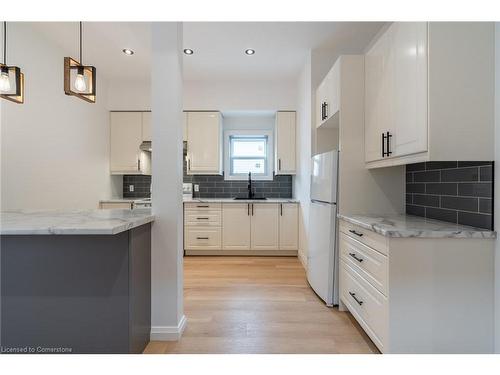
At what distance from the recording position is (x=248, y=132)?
184 inches

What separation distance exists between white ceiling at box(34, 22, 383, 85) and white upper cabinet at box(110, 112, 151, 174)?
0.68 meters

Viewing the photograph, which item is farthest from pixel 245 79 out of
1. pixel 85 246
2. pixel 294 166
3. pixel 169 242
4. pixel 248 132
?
pixel 85 246

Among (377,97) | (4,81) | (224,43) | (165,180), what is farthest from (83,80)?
(377,97)

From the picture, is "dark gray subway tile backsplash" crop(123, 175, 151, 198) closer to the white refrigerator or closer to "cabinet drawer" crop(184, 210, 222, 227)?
"cabinet drawer" crop(184, 210, 222, 227)

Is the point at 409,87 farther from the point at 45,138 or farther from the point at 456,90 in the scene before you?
the point at 45,138

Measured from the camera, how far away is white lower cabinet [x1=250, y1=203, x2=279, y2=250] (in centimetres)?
403

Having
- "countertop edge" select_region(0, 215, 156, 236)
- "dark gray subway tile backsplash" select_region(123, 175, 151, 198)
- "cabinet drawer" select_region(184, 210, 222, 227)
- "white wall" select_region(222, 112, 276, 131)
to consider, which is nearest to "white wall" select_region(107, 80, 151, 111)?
"dark gray subway tile backsplash" select_region(123, 175, 151, 198)

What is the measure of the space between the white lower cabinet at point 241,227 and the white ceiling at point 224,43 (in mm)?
1906

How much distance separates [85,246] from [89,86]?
1187mm

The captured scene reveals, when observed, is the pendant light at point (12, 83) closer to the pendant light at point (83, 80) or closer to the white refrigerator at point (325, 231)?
the pendant light at point (83, 80)

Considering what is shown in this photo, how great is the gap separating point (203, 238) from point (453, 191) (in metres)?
3.10

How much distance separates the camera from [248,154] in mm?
4727

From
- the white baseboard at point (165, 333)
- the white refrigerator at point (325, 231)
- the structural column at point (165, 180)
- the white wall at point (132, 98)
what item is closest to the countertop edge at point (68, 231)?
the structural column at point (165, 180)

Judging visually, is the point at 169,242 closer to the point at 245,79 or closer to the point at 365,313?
the point at 365,313
